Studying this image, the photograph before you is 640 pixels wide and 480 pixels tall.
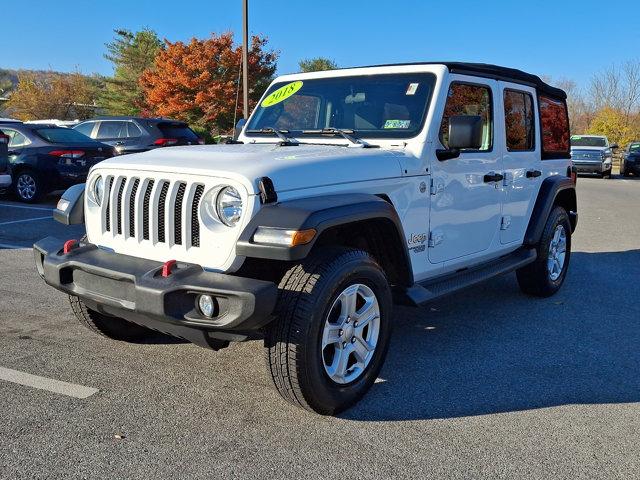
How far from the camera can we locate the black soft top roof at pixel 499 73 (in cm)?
435

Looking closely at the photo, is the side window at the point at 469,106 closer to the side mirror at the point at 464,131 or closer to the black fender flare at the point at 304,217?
the side mirror at the point at 464,131

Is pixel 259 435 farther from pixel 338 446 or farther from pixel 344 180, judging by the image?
pixel 344 180

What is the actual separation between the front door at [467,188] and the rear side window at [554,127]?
1044 mm

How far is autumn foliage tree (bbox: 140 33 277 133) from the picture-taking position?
32.1 meters

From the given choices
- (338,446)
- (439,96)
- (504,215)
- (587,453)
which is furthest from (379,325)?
(504,215)

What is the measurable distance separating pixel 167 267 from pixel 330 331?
920 mm

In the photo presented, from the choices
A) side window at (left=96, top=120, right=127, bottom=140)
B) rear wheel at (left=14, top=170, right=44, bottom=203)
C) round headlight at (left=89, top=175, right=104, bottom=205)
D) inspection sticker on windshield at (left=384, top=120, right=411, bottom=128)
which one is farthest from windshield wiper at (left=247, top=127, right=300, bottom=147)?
side window at (left=96, top=120, right=127, bottom=140)

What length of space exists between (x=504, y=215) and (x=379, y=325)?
2.04 meters

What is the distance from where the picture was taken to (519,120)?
520 centimetres

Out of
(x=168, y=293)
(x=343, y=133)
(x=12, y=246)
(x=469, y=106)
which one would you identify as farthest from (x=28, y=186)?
(x=168, y=293)

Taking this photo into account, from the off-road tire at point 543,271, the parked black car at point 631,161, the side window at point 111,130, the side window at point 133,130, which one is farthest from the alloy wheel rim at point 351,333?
the parked black car at point 631,161

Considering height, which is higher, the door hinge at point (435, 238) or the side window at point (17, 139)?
the side window at point (17, 139)

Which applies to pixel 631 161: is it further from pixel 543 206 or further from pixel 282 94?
pixel 282 94

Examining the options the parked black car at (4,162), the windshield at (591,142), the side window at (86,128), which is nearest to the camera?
the parked black car at (4,162)
